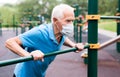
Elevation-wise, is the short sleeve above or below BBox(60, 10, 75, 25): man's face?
below

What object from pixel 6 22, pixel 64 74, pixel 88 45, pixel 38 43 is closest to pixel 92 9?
pixel 88 45

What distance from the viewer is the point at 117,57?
337 inches

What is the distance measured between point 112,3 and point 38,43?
26.2 metres

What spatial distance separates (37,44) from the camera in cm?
290

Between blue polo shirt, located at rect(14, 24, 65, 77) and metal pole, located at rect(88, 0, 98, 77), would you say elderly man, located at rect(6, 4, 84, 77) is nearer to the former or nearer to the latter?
blue polo shirt, located at rect(14, 24, 65, 77)

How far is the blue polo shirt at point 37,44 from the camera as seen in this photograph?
111 inches

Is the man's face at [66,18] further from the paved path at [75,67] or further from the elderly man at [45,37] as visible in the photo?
the paved path at [75,67]

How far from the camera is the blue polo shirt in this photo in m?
2.81

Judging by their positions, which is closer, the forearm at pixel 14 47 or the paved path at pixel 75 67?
the forearm at pixel 14 47

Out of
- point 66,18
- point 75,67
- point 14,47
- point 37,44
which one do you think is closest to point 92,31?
point 66,18

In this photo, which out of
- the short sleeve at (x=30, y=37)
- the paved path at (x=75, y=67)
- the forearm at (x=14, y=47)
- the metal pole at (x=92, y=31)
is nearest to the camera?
the forearm at (x=14, y=47)

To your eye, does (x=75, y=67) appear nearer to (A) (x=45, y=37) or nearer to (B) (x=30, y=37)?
(A) (x=45, y=37)

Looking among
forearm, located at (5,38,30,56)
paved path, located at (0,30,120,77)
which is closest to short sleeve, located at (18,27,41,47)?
forearm, located at (5,38,30,56)

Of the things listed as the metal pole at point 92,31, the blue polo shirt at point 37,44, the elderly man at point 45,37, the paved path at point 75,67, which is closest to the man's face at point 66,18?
the elderly man at point 45,37
